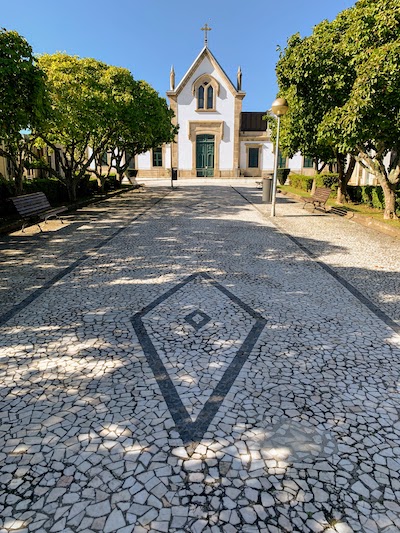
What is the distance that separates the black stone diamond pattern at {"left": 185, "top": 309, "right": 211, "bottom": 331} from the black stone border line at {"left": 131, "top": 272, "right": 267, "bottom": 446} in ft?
1.82

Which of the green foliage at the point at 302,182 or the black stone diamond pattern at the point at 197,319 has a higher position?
the green foliage at the point at 302,182

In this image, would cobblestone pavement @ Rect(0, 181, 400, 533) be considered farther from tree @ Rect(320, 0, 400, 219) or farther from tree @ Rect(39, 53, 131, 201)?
tree @ Rect(39, 53, 131, 201)

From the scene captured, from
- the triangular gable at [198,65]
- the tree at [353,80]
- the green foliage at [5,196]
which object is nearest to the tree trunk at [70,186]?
the green foliage at [5,196]

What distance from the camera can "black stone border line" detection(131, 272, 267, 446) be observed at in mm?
2626

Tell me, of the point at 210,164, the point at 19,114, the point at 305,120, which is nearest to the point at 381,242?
the point at 305,120

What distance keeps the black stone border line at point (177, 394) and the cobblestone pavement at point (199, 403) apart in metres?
0.02

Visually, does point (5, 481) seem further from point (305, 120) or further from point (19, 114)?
point (305, 120)

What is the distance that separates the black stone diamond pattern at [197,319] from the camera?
4.32 meters

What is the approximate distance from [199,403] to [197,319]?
165 centimetres

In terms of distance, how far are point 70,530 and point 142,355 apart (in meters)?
1.80

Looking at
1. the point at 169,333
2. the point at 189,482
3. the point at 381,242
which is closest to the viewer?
the point at 189,482

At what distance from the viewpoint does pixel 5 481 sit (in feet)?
7.16

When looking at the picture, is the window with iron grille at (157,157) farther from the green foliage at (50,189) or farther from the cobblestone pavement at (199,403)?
the cobblestone pavement at (199,403)

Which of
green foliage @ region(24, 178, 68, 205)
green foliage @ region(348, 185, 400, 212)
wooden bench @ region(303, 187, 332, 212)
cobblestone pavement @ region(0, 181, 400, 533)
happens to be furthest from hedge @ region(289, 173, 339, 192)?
cobblestone pavement @ region(0, 181, 400, 533)
